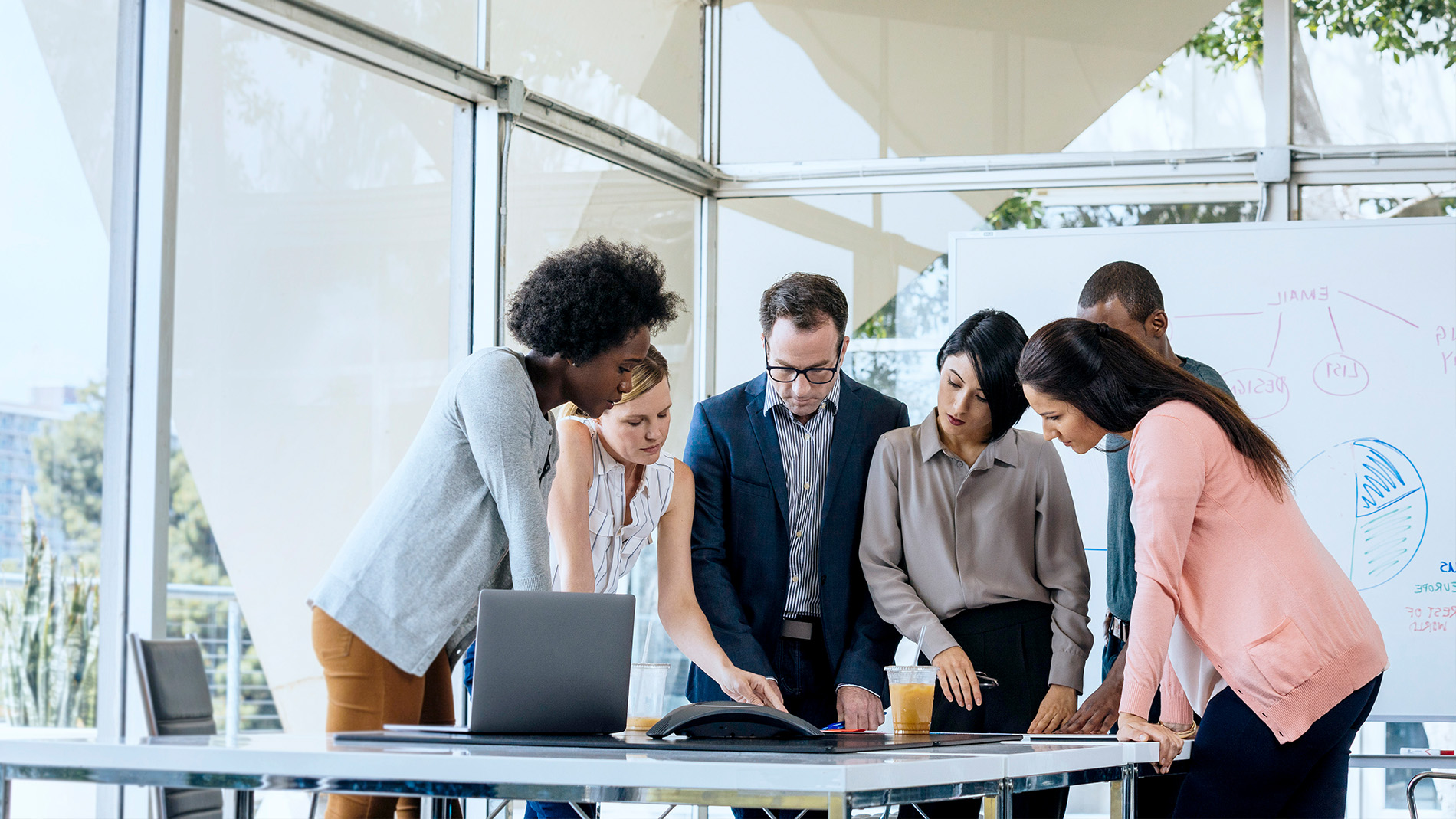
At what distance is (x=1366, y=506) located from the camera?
385 centimetres

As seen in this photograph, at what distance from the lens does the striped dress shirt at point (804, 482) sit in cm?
251

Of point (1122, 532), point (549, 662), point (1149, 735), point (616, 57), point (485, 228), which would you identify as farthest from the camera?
point (616, 57)

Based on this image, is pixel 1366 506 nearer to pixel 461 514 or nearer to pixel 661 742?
pixel 461 514

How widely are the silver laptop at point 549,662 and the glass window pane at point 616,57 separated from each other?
2824 mm

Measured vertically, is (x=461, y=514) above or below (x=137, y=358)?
below

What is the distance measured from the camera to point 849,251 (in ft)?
16.8

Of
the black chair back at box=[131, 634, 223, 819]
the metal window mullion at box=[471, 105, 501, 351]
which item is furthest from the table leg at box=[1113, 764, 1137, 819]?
the metal window mullion at box=[471, 105, 501, 351]

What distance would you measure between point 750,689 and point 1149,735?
0.62m

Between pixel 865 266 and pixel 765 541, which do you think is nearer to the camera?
pixel 765 541

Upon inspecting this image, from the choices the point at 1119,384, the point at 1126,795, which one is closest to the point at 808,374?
the point at 1119,384

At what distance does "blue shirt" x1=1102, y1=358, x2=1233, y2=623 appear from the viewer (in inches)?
102

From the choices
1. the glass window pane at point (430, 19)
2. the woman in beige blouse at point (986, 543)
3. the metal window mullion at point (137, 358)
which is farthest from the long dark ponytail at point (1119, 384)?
the glass window pane at point (430, 19)

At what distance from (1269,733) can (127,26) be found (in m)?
2.58

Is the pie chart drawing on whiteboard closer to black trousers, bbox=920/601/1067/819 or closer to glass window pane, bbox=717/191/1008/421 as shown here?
glass window pane, bbox=717/191/1008/421
